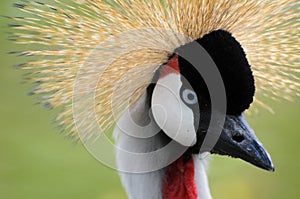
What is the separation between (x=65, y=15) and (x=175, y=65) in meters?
0.29

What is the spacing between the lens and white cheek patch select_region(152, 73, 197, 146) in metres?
1.85

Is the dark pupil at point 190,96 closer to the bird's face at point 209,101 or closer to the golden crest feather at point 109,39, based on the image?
the bird's face at point 209,101

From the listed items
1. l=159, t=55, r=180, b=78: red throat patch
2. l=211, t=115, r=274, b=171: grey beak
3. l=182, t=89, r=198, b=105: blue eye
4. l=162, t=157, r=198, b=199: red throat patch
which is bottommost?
l=162, t=157, r=198, b=199: red throat patch

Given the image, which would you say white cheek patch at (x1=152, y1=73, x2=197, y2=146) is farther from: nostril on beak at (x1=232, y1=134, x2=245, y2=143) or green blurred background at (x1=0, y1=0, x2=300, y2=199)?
green blurred background at (x1=0, y1=0, x2=300, y2=199)

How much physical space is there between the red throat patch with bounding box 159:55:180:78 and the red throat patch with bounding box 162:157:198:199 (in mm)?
273

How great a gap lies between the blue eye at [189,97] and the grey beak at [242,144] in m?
0.09

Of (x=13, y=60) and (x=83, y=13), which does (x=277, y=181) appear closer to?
(x=13, y=60)

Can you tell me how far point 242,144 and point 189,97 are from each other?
0.17 meters

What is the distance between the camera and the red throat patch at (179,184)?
6.52ft

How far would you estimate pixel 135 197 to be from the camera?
6.43ft

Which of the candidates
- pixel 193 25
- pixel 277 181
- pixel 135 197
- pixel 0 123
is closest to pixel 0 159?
pixel 0 123

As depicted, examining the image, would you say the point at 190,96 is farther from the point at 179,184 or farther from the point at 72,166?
the point at 72,166

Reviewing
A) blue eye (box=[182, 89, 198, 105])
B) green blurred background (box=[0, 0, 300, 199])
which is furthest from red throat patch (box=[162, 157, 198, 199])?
green blurred background (box=[0, 0, 300, 199])

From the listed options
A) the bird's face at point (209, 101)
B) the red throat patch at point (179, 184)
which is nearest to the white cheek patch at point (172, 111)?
the bird's face at point (209, 101)
